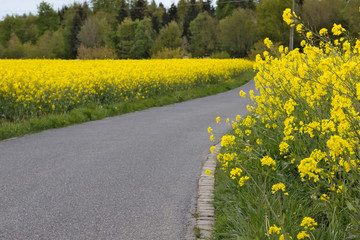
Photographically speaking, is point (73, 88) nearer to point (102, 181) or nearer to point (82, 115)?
point (82, 115)

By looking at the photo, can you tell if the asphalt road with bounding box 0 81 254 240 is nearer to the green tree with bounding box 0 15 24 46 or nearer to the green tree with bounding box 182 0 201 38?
the green tree with bounding box 182 0 201 38

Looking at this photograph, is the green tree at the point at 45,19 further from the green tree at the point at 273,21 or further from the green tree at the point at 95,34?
the green tree at the point at 273,21

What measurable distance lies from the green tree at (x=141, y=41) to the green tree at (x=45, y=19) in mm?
29724

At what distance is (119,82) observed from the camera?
42.6 feet

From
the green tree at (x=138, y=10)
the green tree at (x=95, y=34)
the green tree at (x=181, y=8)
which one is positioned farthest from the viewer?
the green tree at (x=181, y=8)

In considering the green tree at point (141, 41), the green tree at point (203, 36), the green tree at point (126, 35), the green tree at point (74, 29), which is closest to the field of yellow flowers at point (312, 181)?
the green tree at point (203, 36)

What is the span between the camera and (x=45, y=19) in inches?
3423

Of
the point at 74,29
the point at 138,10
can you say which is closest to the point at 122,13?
the point at 138,10

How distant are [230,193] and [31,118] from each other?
249 inches

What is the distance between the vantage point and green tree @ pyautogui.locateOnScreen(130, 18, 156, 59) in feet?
211

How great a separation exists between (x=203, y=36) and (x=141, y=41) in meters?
10.2

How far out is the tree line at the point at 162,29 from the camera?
1948 inches

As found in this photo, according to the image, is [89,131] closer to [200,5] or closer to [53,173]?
[53,173]

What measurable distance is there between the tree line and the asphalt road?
30484mm
